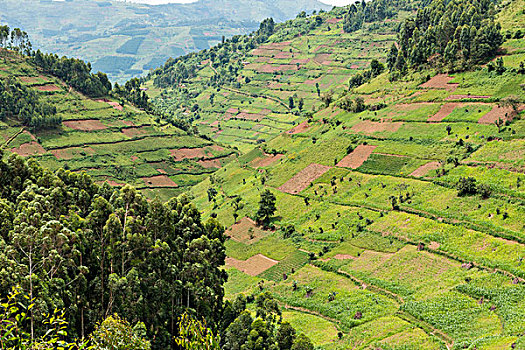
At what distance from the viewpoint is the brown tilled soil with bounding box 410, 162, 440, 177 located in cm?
8921

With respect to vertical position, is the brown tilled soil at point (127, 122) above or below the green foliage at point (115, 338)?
below

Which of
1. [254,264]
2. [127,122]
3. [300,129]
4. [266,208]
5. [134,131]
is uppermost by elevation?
[127,122]

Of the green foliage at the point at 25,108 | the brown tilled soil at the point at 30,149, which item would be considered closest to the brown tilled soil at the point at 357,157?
the brown tilled soil at the point at 30,149

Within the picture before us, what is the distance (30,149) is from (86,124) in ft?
87.3

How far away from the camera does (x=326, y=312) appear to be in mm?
65000

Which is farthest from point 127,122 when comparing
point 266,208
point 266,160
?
point 266,208

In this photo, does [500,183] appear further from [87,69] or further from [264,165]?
Answer: [87,69]

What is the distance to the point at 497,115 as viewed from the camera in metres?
94.4

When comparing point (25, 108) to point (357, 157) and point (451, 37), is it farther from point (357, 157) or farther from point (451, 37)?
point (451, 37)

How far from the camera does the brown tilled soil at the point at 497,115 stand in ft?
301

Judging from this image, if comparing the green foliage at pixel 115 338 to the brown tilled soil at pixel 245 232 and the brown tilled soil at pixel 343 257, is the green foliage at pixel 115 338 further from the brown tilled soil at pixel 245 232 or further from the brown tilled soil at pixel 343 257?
the brown tilled soil at pixel 245 232

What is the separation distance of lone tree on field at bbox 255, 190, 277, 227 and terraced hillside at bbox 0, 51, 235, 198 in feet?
155

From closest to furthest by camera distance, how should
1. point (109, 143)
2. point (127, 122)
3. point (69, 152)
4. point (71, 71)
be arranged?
point (69, 152), point (109, 143), point (127, 122), point (71, 71)

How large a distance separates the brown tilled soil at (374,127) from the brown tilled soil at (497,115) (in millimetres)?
19785
